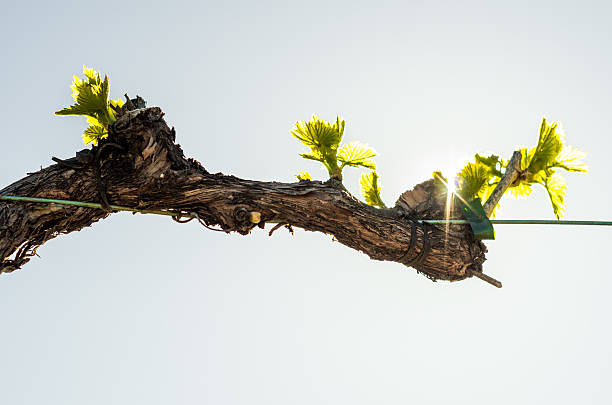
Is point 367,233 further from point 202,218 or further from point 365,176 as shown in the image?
point 202,218

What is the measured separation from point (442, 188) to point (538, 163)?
42 cm

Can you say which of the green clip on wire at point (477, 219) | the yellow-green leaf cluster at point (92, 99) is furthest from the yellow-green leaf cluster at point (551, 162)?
the yellow-green leaf cluster at point (92, 99)

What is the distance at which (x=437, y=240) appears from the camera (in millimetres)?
1690

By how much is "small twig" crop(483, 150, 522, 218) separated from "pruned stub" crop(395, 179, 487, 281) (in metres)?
0.17

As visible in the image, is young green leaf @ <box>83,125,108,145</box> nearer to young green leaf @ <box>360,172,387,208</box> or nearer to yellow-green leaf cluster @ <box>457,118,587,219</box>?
young green leaf @ <box>360,172,387,208</box>

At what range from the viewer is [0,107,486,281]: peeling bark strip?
58.4 inches

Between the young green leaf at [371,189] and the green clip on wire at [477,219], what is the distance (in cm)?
30

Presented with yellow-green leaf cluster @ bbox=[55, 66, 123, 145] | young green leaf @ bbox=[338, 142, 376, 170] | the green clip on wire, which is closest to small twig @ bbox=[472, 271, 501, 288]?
the green clip on wire

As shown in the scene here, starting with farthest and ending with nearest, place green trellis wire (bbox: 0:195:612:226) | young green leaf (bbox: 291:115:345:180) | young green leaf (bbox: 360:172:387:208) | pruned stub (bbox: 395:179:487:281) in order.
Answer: young green leaf (bbox: 360:172:387:208), young green leaf (bbox: 291:115:345:180), pruned stub (bbox: 395:179:487:281), green trellis wire (bbox: 0:195:612:226)

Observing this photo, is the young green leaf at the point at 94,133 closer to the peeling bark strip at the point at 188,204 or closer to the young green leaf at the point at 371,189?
the peeling bark strip at the point at 188,204

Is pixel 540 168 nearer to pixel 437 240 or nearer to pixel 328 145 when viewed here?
pixel 437 240

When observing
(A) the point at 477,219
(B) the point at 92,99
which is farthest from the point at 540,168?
(B) the point at 92,99

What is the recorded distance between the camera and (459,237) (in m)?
1.72

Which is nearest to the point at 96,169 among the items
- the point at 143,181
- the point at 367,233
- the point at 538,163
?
the point at 143,181
